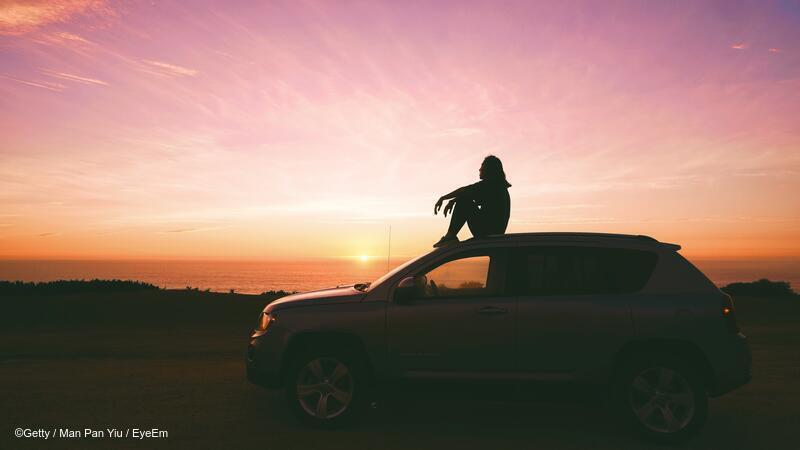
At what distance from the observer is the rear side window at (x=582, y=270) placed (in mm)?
6254

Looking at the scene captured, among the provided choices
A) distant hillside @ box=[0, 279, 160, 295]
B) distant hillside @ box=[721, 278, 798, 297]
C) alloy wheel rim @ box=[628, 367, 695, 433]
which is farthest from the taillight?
distant hillside @ box=[0, 279, 160, 295]

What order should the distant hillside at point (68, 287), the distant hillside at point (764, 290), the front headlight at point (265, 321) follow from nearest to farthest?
the front headlight at point (265, 321)
the distant hillside at point (68, 287)
the distant hillside at point (764, 290)

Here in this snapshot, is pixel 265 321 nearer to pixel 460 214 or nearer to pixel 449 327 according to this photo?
pixel 449 327

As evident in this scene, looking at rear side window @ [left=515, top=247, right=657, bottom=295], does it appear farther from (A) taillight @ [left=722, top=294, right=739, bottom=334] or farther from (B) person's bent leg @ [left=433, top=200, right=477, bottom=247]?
(B) person's bent leg @ [left=433, top=200, right=477, bottom=247]

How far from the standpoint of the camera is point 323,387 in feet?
21.2

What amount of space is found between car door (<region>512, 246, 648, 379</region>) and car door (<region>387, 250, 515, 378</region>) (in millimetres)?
199

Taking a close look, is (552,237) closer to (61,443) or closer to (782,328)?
(61,443)

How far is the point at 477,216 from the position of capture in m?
8.81

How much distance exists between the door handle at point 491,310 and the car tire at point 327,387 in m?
1.36

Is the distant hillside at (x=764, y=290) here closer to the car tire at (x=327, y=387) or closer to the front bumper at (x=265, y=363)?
the car tire at (x=327, y=387)

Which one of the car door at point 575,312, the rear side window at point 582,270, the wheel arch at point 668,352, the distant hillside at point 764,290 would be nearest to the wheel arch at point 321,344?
the car door at point 575,312

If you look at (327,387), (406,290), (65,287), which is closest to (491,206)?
(406,290)

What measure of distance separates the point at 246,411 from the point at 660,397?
460 cm

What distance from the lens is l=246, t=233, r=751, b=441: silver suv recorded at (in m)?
6.04
